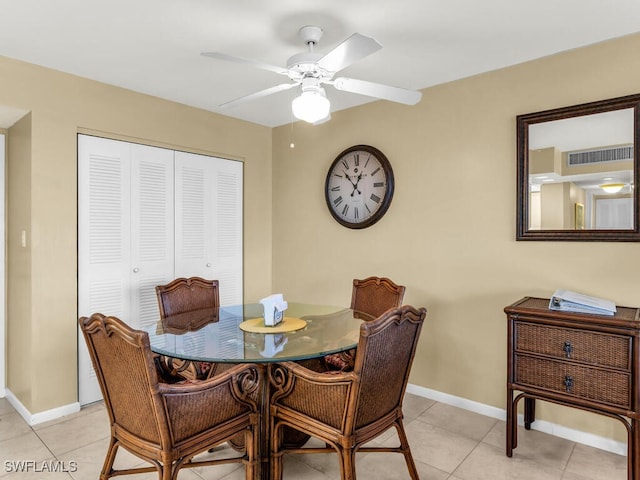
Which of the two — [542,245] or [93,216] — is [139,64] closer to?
[93,216]

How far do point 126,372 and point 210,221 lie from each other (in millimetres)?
2290

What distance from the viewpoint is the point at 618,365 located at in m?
1.97

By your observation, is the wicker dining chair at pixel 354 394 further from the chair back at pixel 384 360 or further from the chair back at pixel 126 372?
the chair back at pixel 126 372

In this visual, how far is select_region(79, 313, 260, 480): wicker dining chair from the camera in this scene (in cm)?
152

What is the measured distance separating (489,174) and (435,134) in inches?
20.7

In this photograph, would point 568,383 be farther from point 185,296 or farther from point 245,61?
point 185,296

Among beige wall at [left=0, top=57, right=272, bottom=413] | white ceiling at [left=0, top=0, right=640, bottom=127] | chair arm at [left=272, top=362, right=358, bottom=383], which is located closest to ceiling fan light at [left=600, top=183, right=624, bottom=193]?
white ceiling at [left=0, top=0, right=640, bottom=127]

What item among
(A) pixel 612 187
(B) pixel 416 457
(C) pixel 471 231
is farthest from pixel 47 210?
(A) pixel 612 187

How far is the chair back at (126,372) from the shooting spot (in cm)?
149

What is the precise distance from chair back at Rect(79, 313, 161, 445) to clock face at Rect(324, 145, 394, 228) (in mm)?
2281

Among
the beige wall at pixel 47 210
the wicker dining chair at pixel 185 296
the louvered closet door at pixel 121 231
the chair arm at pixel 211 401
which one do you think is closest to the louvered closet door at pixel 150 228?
the louvered closet door at pixel 121 231

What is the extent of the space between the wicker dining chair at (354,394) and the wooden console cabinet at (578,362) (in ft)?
2.44

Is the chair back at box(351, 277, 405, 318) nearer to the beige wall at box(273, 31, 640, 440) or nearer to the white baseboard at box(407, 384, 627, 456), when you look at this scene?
the beige wall at box(273, 31, 640, 440)

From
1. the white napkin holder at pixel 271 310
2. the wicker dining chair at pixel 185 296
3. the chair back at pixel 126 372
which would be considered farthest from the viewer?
the wicker dining chair at pixel 185 296
